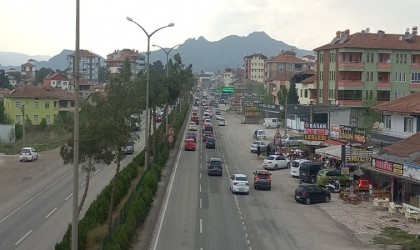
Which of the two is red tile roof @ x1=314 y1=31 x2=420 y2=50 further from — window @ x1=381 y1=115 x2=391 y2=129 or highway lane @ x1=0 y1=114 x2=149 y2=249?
highway lane @ x1=0 y1=114 x2=149 y2=249

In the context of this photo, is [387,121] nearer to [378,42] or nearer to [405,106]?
[405,106]

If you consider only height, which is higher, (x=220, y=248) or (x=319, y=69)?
(x=319, y=69)

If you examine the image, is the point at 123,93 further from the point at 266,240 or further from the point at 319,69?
the point at 319,69

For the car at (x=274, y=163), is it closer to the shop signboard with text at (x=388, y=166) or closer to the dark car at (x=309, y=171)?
the dark car at (x=309, y=171)

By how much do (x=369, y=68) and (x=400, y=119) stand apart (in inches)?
1292

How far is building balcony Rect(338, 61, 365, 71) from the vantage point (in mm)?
75688

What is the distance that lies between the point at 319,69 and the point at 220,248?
6194 centimetres

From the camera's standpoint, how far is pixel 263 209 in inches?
1339

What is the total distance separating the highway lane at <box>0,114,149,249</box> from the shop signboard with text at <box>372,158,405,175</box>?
59.4ft

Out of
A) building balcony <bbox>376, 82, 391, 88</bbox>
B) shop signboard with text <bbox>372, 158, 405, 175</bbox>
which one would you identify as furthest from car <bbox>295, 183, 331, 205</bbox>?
building balcony <bbox>376, 82, 391, 88</bbox>

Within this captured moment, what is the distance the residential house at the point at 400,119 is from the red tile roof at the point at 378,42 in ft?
93.9

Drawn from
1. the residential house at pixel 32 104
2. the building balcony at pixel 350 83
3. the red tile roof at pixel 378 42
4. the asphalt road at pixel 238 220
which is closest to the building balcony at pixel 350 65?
the building balcony at pixel 350 83

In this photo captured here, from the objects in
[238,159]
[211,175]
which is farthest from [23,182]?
[238,159]

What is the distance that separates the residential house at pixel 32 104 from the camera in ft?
299
